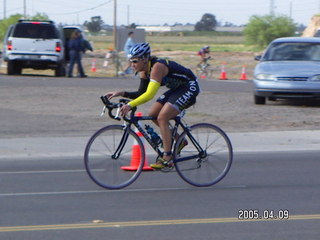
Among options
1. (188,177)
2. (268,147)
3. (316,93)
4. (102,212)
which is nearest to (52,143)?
(268,147)

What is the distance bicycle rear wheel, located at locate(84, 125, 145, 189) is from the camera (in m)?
Result: 9.11

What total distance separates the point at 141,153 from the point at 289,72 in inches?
394

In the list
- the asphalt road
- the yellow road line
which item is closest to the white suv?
the asphalt road

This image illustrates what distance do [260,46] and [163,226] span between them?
75.7 m

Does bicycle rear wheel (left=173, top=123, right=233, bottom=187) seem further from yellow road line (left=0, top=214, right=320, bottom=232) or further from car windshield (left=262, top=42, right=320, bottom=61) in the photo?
car windshield (left=262, top=42, right=320, bottom=61)

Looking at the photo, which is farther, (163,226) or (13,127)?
(13,127)

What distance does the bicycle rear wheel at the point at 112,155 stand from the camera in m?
9.11

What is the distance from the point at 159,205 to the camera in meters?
8.32

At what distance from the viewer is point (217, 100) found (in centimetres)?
2097

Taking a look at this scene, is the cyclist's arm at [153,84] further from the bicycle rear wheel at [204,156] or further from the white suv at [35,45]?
the white suv at [35,45]

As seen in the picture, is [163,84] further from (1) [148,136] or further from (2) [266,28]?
(2) [266,28]

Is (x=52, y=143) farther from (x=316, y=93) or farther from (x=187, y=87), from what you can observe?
(x=316, y=93)
